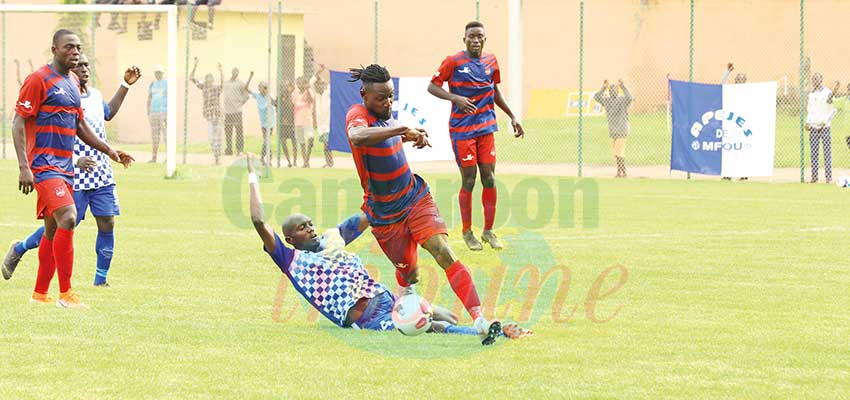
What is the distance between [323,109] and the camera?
105 feet

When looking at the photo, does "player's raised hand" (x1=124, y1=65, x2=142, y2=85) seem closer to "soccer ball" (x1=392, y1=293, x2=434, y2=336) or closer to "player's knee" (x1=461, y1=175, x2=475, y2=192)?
"soccer ball" (x1=392, y1=293, x2=434, y2=336)

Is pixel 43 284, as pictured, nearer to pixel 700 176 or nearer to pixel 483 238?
pixel 483 238

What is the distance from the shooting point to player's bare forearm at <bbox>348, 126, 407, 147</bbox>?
28.6ft

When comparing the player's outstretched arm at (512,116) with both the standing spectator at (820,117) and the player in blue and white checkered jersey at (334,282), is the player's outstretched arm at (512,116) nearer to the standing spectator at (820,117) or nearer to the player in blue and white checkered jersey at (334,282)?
the player in blue and white checkered jersey at (334,282)

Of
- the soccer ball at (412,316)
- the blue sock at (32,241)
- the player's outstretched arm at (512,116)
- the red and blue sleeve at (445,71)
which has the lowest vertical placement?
the soccer ball at (412,316)

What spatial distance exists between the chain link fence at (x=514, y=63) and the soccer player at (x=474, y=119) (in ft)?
40.2

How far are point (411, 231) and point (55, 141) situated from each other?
9.64 ft

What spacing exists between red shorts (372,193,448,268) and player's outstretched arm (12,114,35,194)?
2.64 m

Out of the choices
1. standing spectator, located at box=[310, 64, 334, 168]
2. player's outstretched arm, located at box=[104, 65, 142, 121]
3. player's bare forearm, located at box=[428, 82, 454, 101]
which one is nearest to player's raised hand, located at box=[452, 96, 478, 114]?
player's bare forearm, located at box=[428, 82, 454, 101]

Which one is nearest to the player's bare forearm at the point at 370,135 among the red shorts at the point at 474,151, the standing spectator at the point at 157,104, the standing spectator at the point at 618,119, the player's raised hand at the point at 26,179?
the player's raised hand at the point at 26,179

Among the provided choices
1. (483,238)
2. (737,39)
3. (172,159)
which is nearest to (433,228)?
(483,238)

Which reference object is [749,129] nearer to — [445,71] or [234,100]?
[234,100]

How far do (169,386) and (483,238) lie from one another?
7.37 metres

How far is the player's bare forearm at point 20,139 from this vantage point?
33.2 ft
